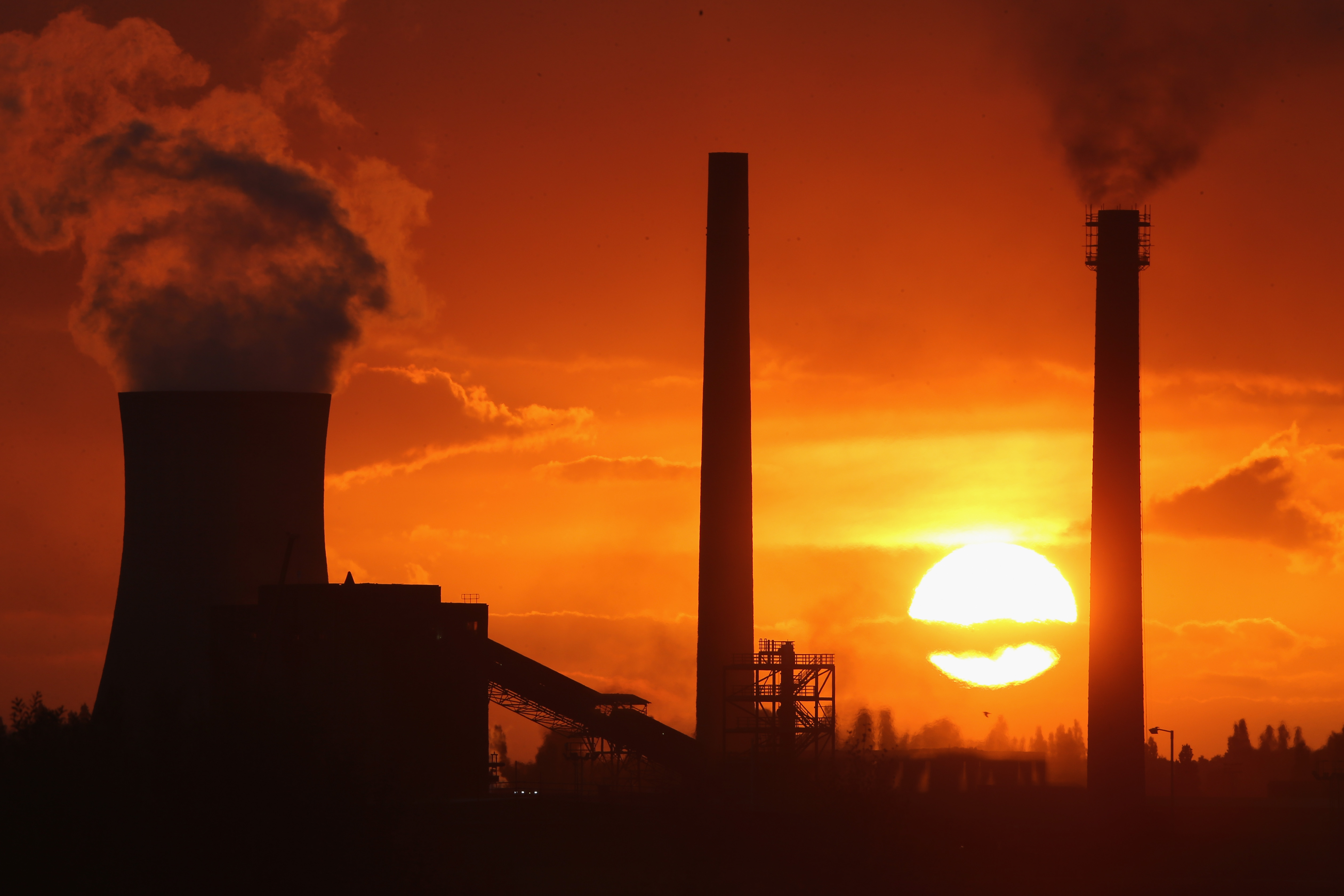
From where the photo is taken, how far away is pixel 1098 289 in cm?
4294

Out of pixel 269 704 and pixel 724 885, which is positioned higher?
pixel 269 704

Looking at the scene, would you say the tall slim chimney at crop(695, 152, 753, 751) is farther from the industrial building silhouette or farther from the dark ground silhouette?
the dark ground silhouette

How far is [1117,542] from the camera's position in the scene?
43031 millimetres

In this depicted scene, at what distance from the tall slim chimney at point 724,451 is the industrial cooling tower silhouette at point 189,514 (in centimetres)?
1190

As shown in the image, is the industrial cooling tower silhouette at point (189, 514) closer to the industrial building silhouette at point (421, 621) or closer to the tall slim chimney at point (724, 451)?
the industrial building silhouette at point (421, 621)

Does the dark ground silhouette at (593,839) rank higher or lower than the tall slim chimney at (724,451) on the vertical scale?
lower

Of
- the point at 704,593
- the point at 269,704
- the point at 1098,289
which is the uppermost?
the point at 1098,289

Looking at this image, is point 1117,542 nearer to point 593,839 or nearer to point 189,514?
point 593,839

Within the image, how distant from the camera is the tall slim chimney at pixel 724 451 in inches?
1763

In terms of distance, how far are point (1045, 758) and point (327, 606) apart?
4256 cm

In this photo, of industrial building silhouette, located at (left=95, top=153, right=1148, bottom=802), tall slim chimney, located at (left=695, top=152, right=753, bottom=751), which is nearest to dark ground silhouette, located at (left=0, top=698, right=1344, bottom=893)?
industrial building silhouette, located at (left=95, top=153, right=1148, bottom=802)

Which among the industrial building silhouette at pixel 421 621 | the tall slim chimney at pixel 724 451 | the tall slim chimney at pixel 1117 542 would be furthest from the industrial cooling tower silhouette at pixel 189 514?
the tall slim chimney at pixel 1117 542

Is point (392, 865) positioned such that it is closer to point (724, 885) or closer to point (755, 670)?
point (724, 885)

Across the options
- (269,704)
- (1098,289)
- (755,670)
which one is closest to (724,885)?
(755,670)
